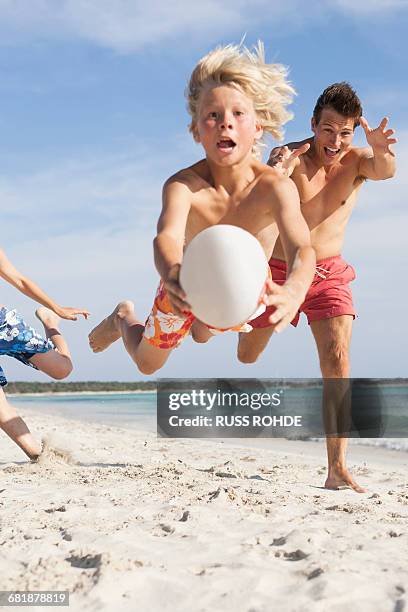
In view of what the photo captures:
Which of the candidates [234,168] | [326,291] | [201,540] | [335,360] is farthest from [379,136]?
[201,540]

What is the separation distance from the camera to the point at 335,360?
5406 mm

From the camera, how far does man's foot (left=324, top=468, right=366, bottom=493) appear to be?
5.25m

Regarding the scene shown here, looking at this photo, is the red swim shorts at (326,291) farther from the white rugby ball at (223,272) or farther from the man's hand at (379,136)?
the white rugby ball at (223,272)

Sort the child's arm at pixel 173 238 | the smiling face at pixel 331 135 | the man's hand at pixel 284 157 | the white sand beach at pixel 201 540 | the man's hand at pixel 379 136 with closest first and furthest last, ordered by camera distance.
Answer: the white sand beach at pixel 201 540
the child's arm at pixel 173 238
the man's hand at pixel 284 157
the man's hand at pixel 379 136
the smiling face at pixel 331 135

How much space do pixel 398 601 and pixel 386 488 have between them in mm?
3134

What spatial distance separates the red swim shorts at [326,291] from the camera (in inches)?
215

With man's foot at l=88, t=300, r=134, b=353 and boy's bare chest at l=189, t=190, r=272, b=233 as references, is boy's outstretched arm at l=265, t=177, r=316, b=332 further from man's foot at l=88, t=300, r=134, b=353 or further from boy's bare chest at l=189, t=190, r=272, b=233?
man's foot at l=88, t=300, r=134, b=353

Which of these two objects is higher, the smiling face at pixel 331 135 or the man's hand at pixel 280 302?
the smiling face at pixel 331 135

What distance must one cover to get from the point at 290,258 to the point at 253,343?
2119 millimetres

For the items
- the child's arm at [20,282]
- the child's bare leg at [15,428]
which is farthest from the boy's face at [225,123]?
the child's bare leg at [15,428]

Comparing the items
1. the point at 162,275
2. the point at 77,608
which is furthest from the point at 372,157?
the point at 77,608

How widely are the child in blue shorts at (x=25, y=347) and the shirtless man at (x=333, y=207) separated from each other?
5.63 feet

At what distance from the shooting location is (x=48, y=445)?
647 centimetres

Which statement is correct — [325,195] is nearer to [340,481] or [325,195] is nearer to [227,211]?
[227,211]
